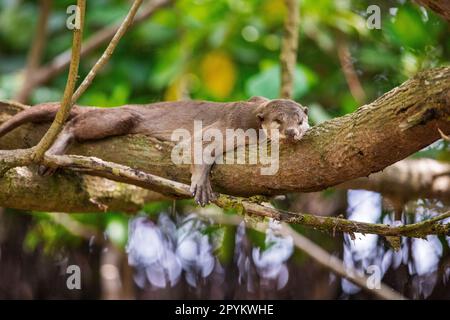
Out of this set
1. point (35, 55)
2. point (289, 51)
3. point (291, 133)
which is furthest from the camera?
point (35, 55)

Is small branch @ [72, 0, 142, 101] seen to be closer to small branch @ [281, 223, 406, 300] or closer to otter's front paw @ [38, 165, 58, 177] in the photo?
otter's front paw @ [38, 165, 58, 177]

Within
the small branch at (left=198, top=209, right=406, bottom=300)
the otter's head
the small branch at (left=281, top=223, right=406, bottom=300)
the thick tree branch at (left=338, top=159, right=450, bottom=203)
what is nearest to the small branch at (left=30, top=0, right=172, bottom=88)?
the small branch at (left=198, top=209, right=406, bottom=300)

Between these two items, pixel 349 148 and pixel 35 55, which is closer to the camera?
pixel 349 148

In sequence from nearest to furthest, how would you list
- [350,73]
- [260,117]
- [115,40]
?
[115,40]
[260,117]
[350,73]

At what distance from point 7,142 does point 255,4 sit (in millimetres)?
3131

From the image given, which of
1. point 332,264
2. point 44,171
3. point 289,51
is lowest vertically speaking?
point 332,264

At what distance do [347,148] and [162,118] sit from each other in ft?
7.22

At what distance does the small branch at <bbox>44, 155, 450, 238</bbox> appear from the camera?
4.10 m

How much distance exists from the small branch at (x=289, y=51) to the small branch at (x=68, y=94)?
9.25 ft

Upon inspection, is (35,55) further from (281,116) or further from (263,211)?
(263,211)

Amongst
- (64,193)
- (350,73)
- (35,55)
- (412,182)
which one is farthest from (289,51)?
(35,55)

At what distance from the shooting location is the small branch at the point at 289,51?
22.5 ft

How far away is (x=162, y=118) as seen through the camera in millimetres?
6234

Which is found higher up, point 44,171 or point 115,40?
point 115,40
